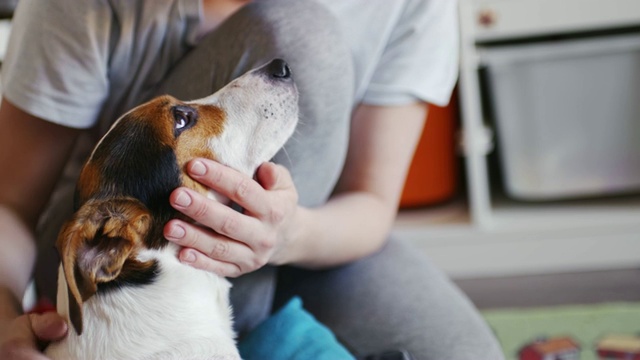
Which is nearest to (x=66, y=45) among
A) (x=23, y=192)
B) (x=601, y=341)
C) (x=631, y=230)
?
(x=23, y=192)

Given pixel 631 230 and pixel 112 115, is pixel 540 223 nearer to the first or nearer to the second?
pixel 631 230

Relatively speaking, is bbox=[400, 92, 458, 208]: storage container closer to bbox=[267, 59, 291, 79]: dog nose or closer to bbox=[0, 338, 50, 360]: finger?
bbox=[267, 59, 291, 79]: dog nose

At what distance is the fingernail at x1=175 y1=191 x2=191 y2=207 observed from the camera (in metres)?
0.81

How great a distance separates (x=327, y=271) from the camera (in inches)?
47.6

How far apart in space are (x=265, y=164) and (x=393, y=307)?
0.36 meters

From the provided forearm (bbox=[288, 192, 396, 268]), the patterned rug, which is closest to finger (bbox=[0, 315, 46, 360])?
forearm (bbox=[288, 192, 396, 268])

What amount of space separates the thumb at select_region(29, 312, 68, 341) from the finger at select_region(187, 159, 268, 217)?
0.20m

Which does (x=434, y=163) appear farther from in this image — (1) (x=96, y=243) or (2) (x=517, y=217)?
(1) (x=96, y=243)

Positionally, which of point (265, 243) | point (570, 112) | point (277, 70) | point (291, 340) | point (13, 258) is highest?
point (570, 112)

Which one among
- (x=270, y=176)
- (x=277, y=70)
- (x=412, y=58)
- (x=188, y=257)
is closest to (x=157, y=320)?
(x=188, y=257)

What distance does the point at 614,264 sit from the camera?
202 cm

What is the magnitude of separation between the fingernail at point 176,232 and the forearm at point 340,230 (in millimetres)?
190

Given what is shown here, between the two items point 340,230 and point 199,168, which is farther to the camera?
point 340,230

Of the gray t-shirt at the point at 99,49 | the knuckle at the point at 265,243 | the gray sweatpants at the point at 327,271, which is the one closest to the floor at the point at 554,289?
the gray sweatpants at the point at 327,271
